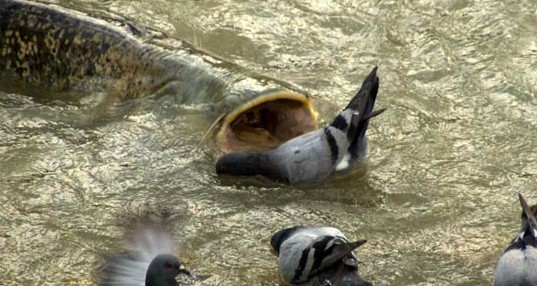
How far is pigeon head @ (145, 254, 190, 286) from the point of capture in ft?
13.9

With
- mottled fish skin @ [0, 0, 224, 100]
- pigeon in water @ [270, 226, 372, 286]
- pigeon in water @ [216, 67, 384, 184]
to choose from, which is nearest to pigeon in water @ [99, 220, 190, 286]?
pigeon in water @ [270, 226, 372, 286]

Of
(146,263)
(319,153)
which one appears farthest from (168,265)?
(319,153)

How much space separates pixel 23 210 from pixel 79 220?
0.86 ft

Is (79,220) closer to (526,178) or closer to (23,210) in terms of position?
(23,210)

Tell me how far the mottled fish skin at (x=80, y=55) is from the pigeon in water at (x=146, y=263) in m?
1.08

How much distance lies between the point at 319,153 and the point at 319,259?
86 cm

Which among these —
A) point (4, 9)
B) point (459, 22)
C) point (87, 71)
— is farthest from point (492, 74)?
point (4, 9)

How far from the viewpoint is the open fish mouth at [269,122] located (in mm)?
5211

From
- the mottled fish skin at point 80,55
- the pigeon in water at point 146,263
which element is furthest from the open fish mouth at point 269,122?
the pigeon in water at point 146,263

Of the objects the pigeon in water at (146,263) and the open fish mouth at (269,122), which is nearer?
the pigeon in water at (146,263)

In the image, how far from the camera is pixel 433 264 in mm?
4668

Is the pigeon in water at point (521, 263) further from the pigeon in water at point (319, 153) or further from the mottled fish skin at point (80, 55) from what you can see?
the mottled fish skin at point (80, 55)

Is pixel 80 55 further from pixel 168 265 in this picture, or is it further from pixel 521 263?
pixel 521 263

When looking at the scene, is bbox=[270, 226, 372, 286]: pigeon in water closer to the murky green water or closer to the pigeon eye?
the murky green water
